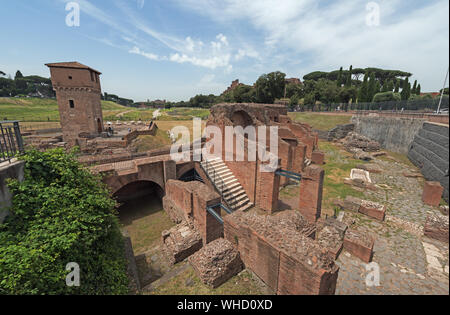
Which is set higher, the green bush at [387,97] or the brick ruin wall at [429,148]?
the green bush at [387,97]

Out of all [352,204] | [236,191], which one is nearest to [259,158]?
[236,191]

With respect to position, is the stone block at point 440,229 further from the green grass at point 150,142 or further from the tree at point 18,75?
the tree at point 18,75

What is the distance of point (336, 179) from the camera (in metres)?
13.1

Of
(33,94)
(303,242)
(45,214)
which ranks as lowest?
(303,242)

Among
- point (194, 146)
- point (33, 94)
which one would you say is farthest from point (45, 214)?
point (33, 94)

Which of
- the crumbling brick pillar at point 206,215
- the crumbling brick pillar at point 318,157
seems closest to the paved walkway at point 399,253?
the crumbling brick pillar at point 206,215

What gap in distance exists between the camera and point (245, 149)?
10414 millimetres

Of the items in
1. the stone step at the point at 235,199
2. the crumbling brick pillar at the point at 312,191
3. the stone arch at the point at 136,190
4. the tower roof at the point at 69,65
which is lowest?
the stone arch at the point at 136,190

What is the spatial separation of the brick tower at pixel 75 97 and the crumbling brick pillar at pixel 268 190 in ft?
82.6

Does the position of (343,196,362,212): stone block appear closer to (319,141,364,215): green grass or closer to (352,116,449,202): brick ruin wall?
(319,141,364,215): green grass

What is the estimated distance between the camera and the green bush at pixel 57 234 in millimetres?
3410

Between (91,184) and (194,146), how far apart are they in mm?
9980

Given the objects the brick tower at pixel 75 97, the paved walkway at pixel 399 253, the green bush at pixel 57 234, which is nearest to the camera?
the paved walkway at pixel 399 253
